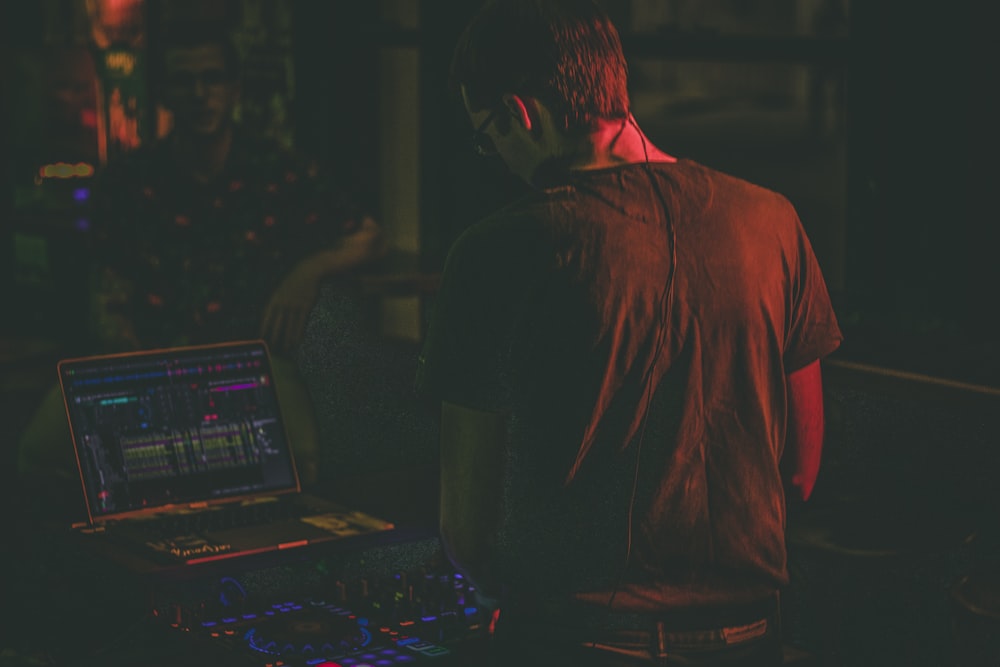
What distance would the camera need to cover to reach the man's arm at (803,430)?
1.70 m

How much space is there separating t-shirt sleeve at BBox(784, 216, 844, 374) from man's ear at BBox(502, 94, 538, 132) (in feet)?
1.05

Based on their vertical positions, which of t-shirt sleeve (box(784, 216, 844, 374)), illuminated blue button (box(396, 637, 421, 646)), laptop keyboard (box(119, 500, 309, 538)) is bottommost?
illuminated blue button (box(396, 637, 421, 646))

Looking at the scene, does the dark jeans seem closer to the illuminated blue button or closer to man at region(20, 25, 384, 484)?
the illuminated blue button

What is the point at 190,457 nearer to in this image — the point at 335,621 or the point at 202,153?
the point at 335,621

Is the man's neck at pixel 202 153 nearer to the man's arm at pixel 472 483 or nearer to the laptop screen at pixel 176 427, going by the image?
the laptop screen at pixel 176 427

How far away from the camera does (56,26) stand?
801 centimetres

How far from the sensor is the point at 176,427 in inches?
96.0

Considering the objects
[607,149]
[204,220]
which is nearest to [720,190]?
[607,149]

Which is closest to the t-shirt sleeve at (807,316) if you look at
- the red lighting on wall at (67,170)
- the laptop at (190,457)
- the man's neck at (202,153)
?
the laptop at (190,457)

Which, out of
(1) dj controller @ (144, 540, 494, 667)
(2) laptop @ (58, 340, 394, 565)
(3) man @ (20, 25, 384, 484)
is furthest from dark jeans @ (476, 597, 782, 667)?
(3) man @ (20, 25, 384, 484)

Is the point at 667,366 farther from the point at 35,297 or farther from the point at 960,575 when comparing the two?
the point at 35,297

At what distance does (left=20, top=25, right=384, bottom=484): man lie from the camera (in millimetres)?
3146

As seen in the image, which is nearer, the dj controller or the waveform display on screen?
the dj controller

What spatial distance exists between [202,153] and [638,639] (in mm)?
2067
